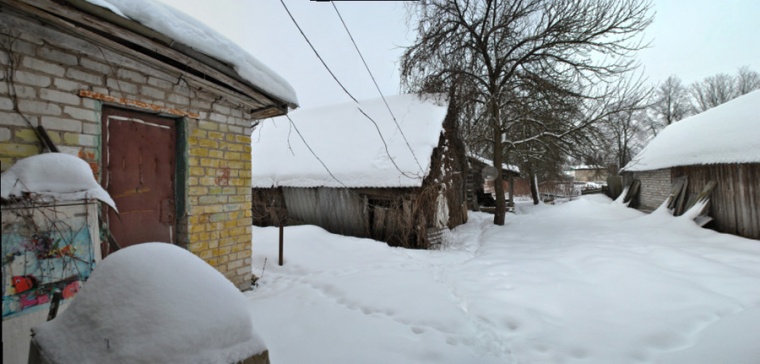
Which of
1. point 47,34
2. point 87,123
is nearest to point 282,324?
point 87,123

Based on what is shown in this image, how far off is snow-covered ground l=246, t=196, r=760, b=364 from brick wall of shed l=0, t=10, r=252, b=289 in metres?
1.03

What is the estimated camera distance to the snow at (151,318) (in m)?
1.20

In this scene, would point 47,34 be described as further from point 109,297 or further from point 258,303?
point 258,303

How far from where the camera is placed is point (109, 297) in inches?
51.7

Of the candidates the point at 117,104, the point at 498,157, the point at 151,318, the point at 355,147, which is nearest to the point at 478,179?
the point at 498,157

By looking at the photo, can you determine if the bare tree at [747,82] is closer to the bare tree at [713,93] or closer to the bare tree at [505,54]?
the bare tree at [713,93]

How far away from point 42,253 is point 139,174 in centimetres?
127

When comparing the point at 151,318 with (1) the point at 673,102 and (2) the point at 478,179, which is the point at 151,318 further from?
(1) the point at 673,102

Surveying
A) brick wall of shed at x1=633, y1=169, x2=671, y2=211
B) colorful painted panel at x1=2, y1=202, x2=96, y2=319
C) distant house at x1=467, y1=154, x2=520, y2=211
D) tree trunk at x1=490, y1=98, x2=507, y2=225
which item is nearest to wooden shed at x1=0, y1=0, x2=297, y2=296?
colorful painted panel at x1=2, y1=202, x2=96, y2=319

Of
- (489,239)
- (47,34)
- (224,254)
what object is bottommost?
(489,239)

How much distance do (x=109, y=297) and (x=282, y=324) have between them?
7.04ft

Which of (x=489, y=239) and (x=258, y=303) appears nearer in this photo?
(x=258, y=303)

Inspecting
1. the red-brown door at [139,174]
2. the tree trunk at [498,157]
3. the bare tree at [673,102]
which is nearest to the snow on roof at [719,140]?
the tree trunk at [498,157]

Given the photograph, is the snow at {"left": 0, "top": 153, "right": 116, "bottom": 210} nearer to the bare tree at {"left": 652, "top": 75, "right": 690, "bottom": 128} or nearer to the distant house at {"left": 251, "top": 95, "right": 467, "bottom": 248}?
the distant house at {"left": 251, "top": 95, "right": 467, "bottom": 248}
